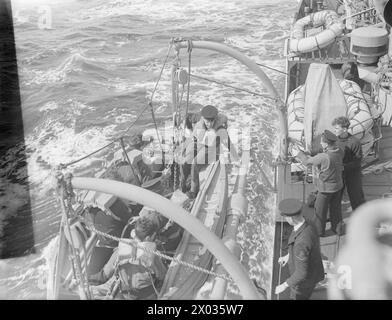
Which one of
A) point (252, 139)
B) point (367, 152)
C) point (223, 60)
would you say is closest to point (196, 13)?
point (223, 60)

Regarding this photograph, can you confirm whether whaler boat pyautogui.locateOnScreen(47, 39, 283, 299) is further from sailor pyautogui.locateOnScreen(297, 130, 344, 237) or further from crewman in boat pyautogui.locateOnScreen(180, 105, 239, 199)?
sailor pyautogui.locateOnScreen(297, 130, 344, 237)

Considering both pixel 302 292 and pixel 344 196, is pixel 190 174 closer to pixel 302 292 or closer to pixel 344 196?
pixel 344 196

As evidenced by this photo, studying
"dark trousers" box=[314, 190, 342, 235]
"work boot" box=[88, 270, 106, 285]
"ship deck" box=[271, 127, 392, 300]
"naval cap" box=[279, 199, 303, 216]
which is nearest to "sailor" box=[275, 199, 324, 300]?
"naval cap" box=[279, 199, 303, 216]

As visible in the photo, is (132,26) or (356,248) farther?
(132,26)

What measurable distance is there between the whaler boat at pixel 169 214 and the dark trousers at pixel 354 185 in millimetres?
1465

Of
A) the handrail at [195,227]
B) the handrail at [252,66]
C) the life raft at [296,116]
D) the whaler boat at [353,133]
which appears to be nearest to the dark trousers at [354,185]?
the whaler boat at [353,133]

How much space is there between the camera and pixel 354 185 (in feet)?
20.0

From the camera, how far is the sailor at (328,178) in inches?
210

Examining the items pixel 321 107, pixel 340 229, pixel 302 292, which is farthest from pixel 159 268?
pixel 321 107

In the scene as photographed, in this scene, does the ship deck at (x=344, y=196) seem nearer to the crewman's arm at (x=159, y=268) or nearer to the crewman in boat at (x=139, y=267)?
the crewman's arm at (x=159, y=268)

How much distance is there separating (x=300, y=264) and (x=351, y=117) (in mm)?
3957

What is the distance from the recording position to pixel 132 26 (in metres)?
23.0
